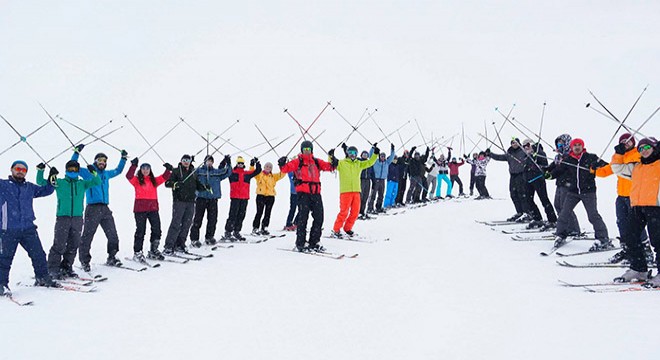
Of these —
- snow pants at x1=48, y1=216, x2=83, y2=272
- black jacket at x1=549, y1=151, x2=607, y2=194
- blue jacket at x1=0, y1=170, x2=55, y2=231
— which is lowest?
snow pants at x1=48, y1=216, x2=83, y2=272

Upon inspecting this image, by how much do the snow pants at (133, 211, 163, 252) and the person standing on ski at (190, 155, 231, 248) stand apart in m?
1.19

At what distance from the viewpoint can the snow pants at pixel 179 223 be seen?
748cm

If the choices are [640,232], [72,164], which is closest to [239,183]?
[72,164]

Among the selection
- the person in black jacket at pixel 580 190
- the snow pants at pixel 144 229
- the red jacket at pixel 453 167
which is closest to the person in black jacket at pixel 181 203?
the snow pants at pixel 144 229

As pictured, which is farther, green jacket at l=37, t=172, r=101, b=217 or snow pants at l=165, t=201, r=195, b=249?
snow pants at l=165, t=201, r=195, b=249

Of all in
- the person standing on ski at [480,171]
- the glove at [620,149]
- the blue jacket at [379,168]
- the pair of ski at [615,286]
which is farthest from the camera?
the person standing on ski at [480,171]

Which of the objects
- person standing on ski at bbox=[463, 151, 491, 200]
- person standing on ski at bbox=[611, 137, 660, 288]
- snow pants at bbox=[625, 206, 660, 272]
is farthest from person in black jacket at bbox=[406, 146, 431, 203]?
snow pants at bbox=[625, 206, 660, 272]

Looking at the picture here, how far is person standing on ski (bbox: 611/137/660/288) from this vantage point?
505cm

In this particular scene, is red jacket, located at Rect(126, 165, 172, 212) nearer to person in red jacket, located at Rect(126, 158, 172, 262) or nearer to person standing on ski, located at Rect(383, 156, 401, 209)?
person in red jacket, located at Rect(126, 158, 172, 262)

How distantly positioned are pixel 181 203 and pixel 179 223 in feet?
1.15

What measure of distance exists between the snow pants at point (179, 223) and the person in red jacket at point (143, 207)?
0.24m

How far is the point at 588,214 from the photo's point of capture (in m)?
7.37

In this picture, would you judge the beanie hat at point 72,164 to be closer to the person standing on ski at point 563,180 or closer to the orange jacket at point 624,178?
the orange jacket at point 624,178

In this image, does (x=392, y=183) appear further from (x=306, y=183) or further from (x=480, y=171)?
(x=306, y=183)
